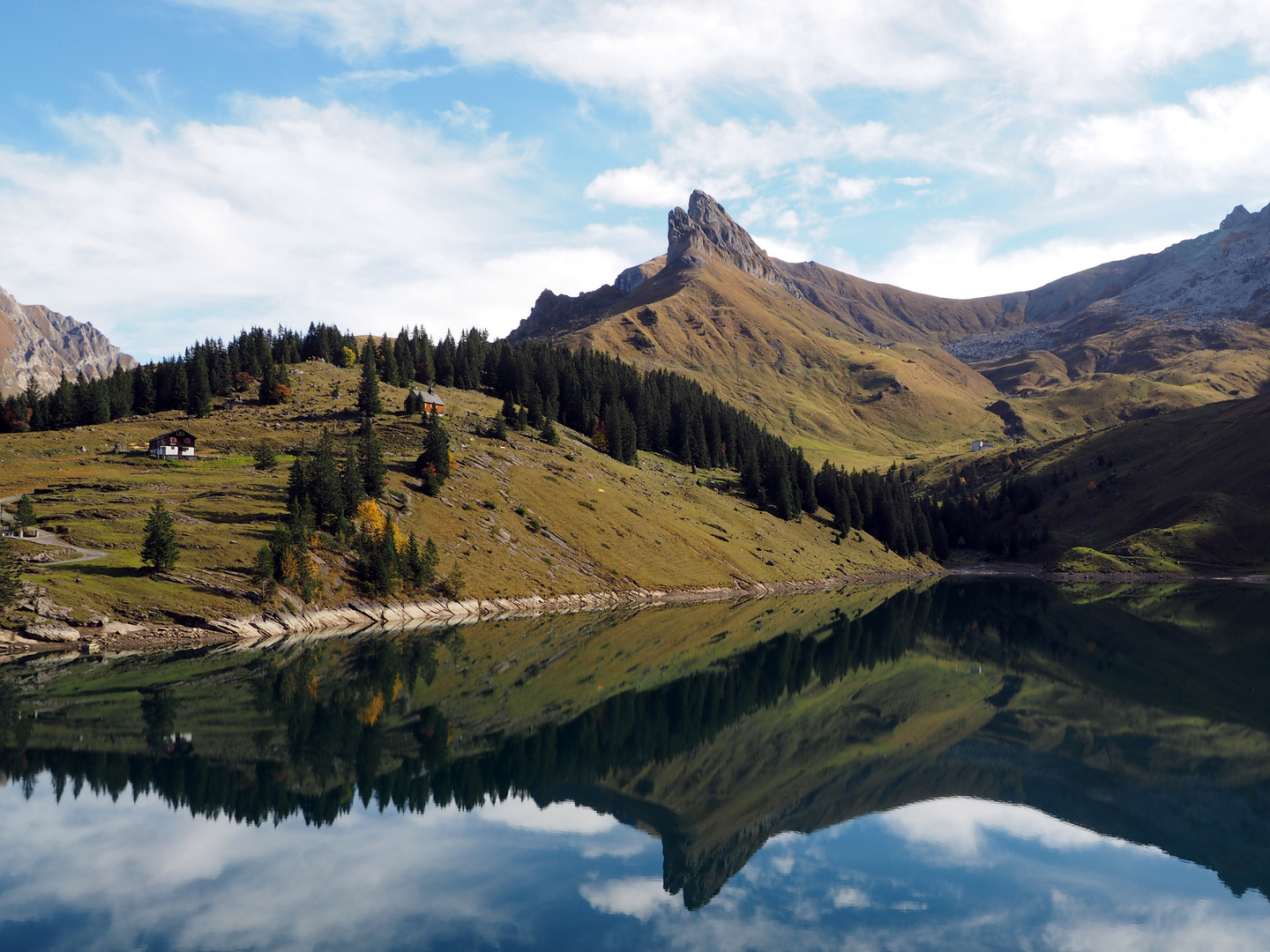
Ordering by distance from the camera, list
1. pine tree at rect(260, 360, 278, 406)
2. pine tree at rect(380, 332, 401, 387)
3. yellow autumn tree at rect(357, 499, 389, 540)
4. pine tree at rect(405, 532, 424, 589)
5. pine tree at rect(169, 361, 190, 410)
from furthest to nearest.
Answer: pine tree at rect(380, 332, 401, 387), pine tree at rect(169, 361, 190, 410), pine tree at rect(260, 360, 278, 406), yellow autumn tree at rect(357, 499, 389, 540), pine tree at rect(405, 532, 424, 589)

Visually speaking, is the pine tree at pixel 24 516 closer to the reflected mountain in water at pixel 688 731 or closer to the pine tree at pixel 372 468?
the reflected mountain in water at pixel 688 731

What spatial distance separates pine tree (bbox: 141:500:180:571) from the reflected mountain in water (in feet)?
50.3

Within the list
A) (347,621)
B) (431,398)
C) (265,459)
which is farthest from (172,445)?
(347,621)

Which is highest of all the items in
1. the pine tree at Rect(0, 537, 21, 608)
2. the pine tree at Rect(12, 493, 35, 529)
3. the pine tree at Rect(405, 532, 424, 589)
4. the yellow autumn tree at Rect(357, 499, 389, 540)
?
the pine tree at Rect(12, 493, 35, 529)

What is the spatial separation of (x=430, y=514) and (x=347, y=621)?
938 inches

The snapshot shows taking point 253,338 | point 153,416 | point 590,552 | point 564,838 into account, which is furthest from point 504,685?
point 253,338

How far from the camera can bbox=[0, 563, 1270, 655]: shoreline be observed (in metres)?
76.7

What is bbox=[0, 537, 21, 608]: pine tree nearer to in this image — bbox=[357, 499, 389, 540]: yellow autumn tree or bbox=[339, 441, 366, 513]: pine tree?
Answer: bbox=[339, 441, 366, 513]: pine tree

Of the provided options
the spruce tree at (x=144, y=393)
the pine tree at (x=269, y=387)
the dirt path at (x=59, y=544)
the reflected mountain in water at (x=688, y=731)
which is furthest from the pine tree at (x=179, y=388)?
the reflected mountain in water at (x=688, y=731)

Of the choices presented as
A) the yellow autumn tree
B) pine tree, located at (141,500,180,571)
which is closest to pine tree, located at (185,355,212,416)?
the yellow autumn tree

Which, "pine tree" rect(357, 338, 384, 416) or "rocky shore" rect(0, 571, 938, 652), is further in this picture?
"pine tree" rect(357, 338, 384, 416)

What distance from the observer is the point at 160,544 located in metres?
85.6

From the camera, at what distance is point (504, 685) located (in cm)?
6775

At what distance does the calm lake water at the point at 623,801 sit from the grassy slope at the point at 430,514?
14.5 m
